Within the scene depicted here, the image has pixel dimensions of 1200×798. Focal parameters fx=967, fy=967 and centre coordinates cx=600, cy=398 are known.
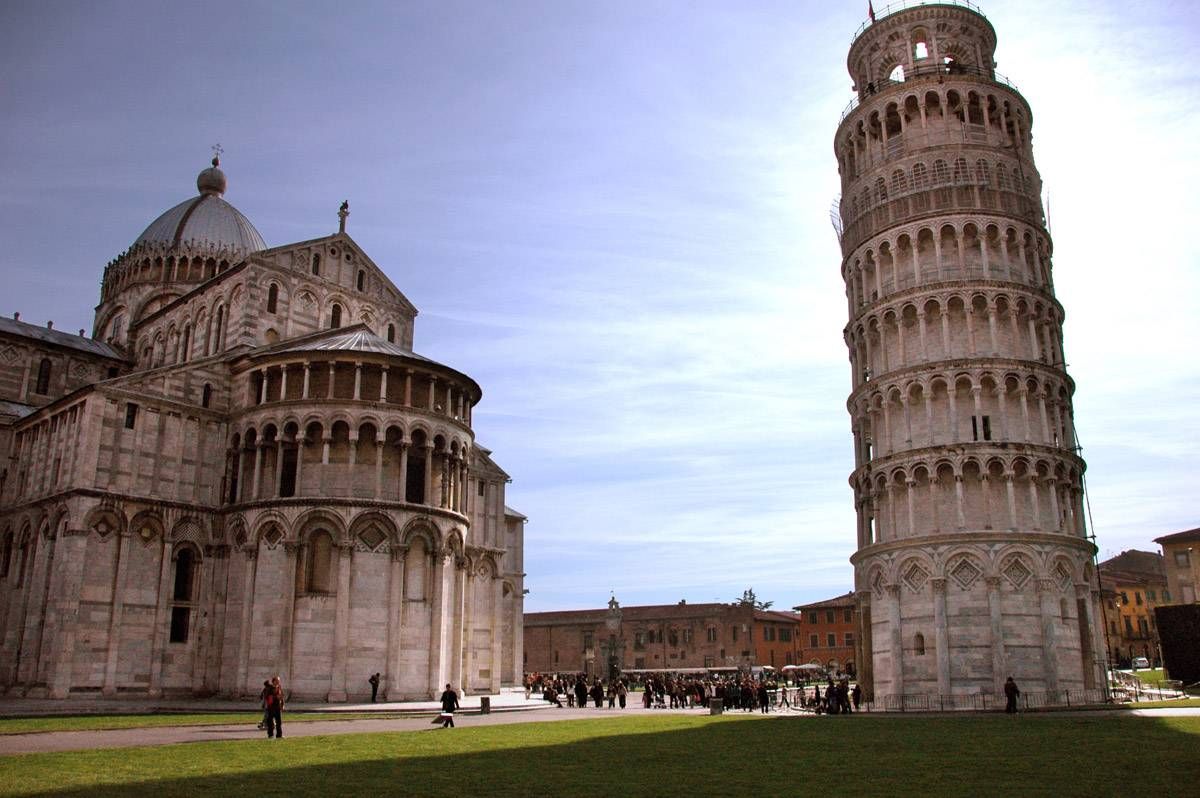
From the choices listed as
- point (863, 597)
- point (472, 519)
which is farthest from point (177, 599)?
point (863, 597)

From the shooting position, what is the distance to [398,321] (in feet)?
147

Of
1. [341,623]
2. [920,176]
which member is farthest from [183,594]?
[920,176]

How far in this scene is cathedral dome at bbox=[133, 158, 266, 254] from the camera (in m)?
50.5

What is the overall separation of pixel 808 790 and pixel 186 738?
1251 centimetres

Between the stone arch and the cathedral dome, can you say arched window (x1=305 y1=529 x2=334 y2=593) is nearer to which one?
the stone arch

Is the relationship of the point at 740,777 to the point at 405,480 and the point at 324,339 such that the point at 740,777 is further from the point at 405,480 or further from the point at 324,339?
the point at 324,339

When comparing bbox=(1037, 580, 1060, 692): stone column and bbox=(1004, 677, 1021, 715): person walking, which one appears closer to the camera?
bbox=(1004, 677, 1021, 715): person walking

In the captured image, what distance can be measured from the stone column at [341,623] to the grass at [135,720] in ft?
14.0

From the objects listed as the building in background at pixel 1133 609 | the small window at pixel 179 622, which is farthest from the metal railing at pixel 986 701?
the building in background at pixel 1133 609

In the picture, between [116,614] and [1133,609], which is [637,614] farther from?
[116,614]

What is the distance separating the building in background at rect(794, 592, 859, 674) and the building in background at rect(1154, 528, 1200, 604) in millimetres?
26160

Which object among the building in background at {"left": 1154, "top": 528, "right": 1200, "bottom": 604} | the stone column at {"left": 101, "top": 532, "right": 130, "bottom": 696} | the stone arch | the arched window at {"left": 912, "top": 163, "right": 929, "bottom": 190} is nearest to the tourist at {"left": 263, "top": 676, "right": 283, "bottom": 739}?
the stone column at {"left": 101, "top": 532, "right": 130, "bottom": 696}

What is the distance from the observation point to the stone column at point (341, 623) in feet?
104

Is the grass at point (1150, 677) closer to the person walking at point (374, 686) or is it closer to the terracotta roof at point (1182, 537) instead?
the terracotta roof at point (1182, 537)
